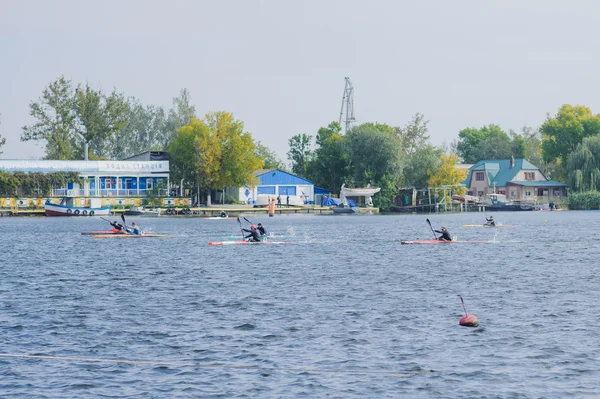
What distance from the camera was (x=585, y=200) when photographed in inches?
5566

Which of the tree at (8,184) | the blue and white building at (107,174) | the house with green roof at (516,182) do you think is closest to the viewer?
the tree at (8,184)

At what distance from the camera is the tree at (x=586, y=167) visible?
138875mm

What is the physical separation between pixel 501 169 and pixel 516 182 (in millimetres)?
6097

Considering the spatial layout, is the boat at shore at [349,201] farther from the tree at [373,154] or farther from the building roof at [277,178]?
the building roof at [277,178]

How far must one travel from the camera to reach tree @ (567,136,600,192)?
456 ft

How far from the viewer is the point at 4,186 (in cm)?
11650

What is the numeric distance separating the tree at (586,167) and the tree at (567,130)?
12.9 meters

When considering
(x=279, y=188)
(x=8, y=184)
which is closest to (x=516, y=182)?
(x=279, y=188)

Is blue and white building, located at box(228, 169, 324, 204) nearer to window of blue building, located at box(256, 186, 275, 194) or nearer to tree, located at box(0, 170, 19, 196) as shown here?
window of blue building, located at box(256, 186, 275, 194)

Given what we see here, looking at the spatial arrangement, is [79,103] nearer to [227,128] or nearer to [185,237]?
[227,128]

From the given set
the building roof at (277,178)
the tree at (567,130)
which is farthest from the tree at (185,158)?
the tree at (567,130)

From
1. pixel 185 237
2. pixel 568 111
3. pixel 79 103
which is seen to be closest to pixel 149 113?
pixel 79 103

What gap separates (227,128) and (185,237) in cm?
5514

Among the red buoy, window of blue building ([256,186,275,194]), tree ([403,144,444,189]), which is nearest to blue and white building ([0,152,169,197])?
window of blue building ([256,186,275,194])
